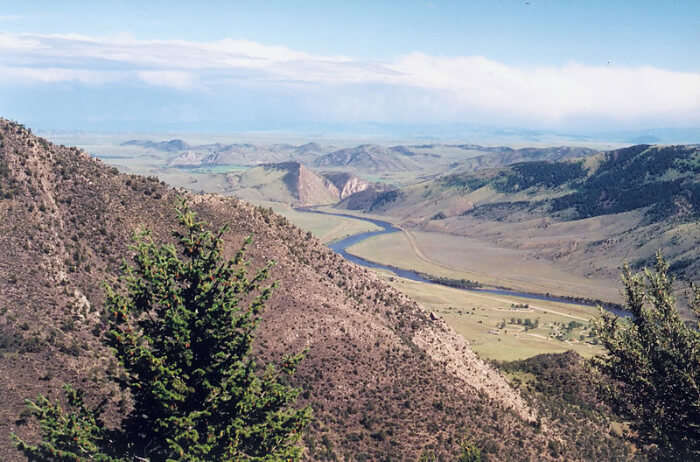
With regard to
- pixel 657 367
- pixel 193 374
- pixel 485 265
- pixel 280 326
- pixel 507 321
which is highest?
pixel 193 374

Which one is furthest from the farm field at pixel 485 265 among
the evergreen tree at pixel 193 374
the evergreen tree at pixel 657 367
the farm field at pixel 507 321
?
the evergreen tree at pixel 193 374

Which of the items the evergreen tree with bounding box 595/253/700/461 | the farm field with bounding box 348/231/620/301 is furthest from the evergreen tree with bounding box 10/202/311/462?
the farm field with bounding box 348/231/620/301

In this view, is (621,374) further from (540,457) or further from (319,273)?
(319,273)

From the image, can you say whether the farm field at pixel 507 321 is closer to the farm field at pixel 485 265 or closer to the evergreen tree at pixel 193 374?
the farm field at pixel 485 265

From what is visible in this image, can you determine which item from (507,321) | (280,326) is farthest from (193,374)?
(507,321)

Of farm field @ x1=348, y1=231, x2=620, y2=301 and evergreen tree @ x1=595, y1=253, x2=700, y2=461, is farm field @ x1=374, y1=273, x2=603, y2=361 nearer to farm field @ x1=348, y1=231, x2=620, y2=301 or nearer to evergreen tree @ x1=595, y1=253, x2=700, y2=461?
farm field @ x1=348, y1=231, x2=620, y2=301

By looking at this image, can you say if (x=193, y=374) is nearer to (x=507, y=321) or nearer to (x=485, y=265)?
(x=507, y=321)

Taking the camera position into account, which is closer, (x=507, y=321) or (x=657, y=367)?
(x=657, y=367)
